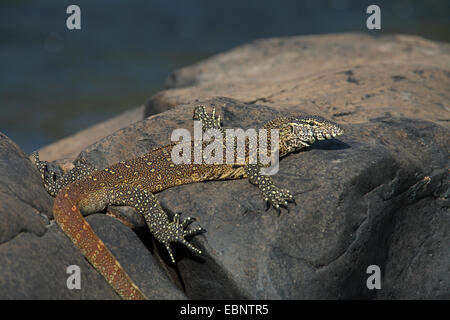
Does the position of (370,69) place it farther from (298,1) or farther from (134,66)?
(298,1)

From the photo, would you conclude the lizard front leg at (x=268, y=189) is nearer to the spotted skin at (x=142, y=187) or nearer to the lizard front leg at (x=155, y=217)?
the spotted skin at (x=142, y=187)

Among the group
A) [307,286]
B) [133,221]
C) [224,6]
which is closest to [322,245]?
[307,286]

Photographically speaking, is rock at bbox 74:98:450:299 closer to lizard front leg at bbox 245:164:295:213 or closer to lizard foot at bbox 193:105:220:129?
lizard front leg at bbox 245:164:295:213

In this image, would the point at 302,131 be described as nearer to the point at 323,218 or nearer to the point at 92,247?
the point at 323,218

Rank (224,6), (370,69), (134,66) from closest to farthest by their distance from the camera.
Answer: (370,69) < (134,66) < (224,6)

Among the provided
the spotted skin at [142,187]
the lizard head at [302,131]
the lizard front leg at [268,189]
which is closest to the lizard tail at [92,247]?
the spotted skin at [142,187]
